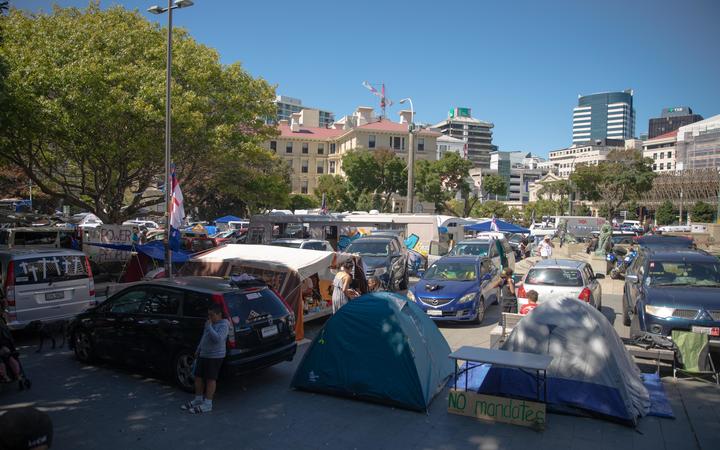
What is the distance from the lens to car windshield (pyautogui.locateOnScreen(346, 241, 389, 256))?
1758 centimetres

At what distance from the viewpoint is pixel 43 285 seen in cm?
992

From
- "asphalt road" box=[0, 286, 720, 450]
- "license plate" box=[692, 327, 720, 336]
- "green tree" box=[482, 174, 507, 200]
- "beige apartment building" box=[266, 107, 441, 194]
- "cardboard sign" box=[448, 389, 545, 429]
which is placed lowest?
"asphalt road" box=[0, 286, 720, 450]

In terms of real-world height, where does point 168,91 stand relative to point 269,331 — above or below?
above

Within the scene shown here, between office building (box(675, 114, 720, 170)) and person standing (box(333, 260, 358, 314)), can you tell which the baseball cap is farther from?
office building (box(675, 114, 720, 170))

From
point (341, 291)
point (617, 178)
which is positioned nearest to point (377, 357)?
point (341, 291)

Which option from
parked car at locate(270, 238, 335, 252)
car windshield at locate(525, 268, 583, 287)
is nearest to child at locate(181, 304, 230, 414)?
car windshield at locate(525, 268, 583, 287)

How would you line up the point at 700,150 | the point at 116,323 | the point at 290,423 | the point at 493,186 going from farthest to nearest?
1. the point at 700,150
2. the point at 493,186
3. the point at 116,323
4. the point at 290,423

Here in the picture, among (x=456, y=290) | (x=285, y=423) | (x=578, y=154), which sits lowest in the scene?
(x=285, y=423)

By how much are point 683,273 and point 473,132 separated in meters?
164

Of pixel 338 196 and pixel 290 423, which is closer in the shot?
pixel 290 423

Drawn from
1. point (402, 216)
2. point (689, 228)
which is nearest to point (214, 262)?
point (402, 216)

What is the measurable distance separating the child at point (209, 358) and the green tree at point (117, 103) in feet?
Result: 41.4

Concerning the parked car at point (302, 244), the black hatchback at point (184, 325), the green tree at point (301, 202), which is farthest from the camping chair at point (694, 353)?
the green tree at point (301, 202)

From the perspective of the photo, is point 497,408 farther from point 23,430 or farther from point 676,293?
point 23,430
